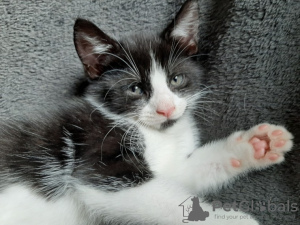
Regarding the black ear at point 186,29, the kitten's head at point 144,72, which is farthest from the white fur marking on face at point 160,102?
the black ear at point 186,29

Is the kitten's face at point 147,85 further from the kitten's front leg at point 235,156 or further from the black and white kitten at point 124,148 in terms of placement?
the kitten's front leg at point 235,156

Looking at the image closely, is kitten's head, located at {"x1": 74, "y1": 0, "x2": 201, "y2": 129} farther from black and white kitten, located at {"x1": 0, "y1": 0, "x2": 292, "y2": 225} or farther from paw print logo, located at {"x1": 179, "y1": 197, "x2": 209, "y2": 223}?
paw print logo, located at {"x1": 179, "y1": 197, "x2": 209, "y2": 223}

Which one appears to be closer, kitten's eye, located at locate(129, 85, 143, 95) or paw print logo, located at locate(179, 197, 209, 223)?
paw print logo, located at locate(179, 197, 209, 223)

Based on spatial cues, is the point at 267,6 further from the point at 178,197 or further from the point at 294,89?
the point at 178,197

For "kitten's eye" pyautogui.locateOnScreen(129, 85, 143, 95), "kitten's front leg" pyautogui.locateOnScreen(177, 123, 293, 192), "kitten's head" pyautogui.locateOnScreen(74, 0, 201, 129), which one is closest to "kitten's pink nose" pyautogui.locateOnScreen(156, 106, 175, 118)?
"kitten's head" pyautogui.locateOnScreen(74, 0, 201, 129)

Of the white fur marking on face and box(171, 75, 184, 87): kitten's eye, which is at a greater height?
box(171, 75, 184, 87): kitten's eye

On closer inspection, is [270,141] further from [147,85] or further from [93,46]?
[93,46]

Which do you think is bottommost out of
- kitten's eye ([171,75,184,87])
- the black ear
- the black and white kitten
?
the black and white kitten

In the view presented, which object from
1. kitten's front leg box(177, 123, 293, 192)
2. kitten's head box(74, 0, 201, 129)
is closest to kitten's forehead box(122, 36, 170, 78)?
kitten's head box(74, 0, 201, 129)
